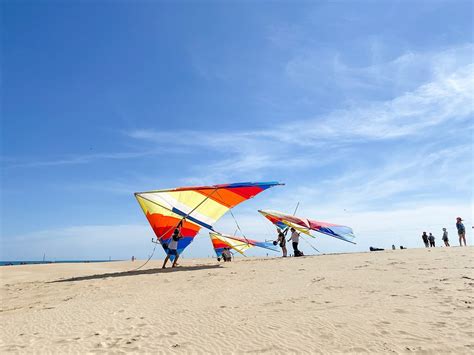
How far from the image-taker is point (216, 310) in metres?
5.55

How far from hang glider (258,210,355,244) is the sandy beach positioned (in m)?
12.2

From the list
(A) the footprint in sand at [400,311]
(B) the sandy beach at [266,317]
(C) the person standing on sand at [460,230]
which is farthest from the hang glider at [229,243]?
(A) the footprint in sand at [400,311]

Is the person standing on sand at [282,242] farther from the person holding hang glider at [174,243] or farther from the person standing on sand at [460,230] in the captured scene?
the person standing on sand at [460,230]

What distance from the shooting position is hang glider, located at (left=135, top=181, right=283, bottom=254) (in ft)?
46.7

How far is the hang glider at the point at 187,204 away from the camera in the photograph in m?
14.2

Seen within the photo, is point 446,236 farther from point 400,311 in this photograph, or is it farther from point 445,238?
point 400,311

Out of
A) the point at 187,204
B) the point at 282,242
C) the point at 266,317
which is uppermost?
the point at 187,204

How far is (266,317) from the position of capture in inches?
193

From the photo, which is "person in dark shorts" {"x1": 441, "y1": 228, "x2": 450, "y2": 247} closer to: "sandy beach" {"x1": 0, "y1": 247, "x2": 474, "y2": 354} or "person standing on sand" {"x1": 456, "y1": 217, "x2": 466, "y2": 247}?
"person standing on sand" {"x1": 456, "y1": 217, "x2": 466, "y2": 247}

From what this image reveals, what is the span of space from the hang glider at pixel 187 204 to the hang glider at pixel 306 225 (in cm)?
600

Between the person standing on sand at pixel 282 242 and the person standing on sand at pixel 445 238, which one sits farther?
the person standing on sand at pixel 445 238

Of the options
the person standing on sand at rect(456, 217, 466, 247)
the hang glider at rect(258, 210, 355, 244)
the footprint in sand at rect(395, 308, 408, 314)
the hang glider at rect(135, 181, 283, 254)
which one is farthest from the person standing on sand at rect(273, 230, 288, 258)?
the footprint in sand at rect(395, 308, 408, 314)

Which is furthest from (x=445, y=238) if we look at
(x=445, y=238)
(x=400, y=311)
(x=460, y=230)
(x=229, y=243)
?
(x=400, y=311)

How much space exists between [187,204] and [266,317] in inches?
405
